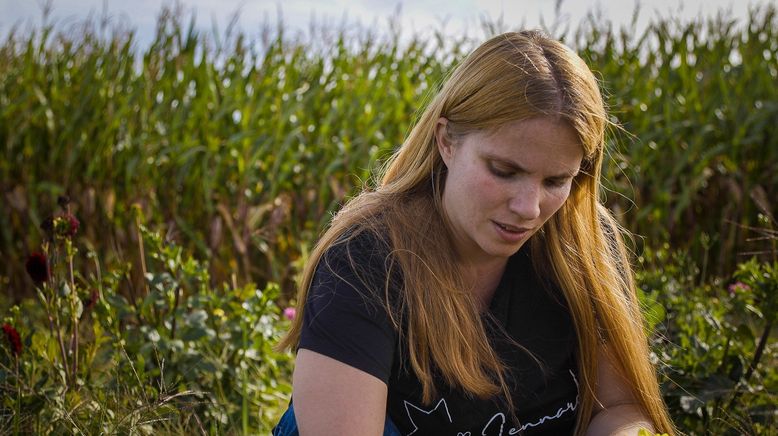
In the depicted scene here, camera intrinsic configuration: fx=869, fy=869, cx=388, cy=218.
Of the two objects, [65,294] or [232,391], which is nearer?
[65,294]

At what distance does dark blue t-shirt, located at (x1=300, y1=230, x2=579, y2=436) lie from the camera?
1.65 meters

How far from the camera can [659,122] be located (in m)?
4.52

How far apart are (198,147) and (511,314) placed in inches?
92.3

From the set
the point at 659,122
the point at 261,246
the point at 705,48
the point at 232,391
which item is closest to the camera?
the point at 232,391

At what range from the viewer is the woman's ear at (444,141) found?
1.79 meters

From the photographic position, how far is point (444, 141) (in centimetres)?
181

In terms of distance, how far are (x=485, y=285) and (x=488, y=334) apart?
0.12m

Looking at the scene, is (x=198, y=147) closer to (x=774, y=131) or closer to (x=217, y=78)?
(x=217, y=78)

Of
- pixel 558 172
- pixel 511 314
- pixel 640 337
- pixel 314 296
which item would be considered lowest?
pixel 640 337

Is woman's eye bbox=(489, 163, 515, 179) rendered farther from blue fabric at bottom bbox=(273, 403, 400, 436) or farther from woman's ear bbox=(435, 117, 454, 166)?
blue fabric at bottom bbox=(273, 403, 400, 436)

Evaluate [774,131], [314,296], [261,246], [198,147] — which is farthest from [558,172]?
[774,131]

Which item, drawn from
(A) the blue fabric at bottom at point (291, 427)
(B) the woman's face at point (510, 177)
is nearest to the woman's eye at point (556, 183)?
(B) the woman's face at point (510, 177)

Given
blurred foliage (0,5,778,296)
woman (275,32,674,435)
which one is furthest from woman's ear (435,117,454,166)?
blurred foliage (0,5,778,296)

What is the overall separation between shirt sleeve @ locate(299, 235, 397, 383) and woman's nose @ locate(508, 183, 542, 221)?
286 millimetres
